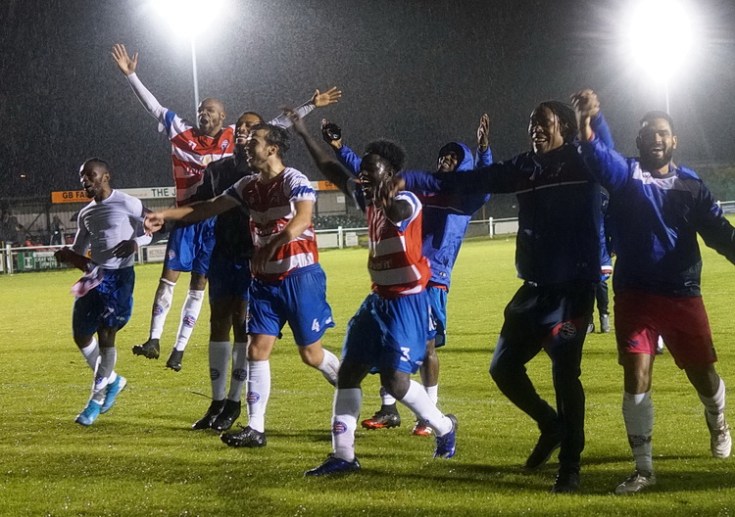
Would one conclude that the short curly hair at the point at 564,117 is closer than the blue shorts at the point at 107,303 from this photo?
Yes

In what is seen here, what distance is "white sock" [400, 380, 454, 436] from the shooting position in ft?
18.8

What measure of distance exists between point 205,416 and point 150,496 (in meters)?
2.23

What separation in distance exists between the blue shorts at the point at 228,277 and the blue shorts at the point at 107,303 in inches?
33.2

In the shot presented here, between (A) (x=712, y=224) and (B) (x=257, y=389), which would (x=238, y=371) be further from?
(A) (x=712, y=224)

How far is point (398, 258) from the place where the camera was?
5559 millimetres

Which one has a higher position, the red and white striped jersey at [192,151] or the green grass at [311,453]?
the red and white striped jersey at [192,151]

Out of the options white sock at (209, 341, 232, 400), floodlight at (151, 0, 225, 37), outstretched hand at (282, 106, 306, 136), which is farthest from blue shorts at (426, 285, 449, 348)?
floodlight at (151, 0, 225, 37)

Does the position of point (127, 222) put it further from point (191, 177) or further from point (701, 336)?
point (701, 336)

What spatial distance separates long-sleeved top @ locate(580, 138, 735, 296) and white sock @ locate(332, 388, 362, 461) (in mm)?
1746

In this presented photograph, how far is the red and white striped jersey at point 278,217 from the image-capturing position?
647 centimetres

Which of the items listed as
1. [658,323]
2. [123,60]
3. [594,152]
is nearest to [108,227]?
[123,60]

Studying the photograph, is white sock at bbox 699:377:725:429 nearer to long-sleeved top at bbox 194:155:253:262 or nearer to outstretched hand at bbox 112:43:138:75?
long-sleeved top at bbox 194:155:253:262

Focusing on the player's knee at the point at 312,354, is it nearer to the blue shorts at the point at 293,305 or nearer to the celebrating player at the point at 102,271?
the blue shorts at the point at 293,305

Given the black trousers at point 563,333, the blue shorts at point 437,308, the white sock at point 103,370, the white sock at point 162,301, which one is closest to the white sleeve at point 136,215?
the white sock at point 162,301
